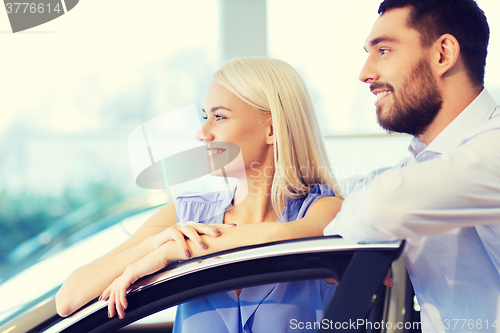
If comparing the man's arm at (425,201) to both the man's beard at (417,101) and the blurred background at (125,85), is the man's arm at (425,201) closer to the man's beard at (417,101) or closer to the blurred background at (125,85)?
the man's beard at (417,101)

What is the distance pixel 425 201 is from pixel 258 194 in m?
0.66

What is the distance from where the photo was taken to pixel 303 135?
1107mm

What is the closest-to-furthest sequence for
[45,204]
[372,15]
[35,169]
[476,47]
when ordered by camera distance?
1. [476,47]
2. [372,15]
3. [35,169]
4. [45,204]

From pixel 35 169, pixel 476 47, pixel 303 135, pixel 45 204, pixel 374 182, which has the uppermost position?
pixel 476 47

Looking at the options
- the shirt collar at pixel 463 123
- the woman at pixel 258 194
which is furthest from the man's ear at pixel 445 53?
the woman at pixel 258 194

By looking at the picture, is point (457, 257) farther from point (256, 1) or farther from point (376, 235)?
point (256, 1)

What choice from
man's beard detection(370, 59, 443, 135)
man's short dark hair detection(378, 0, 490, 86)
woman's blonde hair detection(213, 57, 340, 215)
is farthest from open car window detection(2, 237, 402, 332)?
man's short dark hair detection(378, 0, 490, 86)

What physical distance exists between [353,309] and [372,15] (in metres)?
2.30

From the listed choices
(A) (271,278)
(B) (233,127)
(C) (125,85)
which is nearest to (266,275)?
(A) (271,278)

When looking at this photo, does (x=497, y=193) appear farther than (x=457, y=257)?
No

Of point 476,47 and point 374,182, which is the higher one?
point 476,47

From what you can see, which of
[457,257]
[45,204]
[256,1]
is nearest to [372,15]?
[256,1]

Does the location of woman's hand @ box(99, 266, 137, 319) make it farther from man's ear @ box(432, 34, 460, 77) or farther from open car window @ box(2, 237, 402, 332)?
man's ear @ box(432, 34, 460, 77)

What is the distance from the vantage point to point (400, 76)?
1.09m
